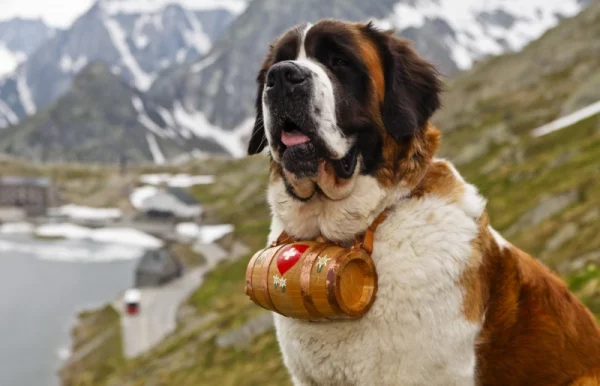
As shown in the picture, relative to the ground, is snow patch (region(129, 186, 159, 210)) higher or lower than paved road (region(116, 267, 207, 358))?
lower

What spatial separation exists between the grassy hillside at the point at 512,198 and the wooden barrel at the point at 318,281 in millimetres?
1023

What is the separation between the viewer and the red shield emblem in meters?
4.16

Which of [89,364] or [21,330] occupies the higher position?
[89,364]

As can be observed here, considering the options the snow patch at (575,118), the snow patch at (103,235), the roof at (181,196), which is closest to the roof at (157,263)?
the snow patch at (103,235)

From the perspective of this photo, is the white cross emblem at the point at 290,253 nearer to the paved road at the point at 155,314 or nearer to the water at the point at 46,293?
the paved road at the point at 155,314

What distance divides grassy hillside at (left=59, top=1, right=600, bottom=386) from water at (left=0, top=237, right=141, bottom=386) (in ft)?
24.9

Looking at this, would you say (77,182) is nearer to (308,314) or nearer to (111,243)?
(111,243)

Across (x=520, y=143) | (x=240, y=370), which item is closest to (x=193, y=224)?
(x=520, y=143)

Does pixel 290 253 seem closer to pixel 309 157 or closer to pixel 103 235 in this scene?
pixel 309 157

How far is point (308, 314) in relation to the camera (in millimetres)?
4090

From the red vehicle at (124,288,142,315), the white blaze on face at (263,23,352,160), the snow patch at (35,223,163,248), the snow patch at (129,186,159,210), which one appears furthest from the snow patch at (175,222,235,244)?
the white blaze on face at (263,23,352,160)

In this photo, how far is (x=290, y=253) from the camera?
4.23 metres

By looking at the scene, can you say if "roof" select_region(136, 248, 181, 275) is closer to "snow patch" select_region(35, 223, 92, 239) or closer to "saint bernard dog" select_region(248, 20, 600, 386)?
"snow patch" select_region(35, 223, 92, 239)

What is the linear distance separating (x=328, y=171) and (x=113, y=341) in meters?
43.7
